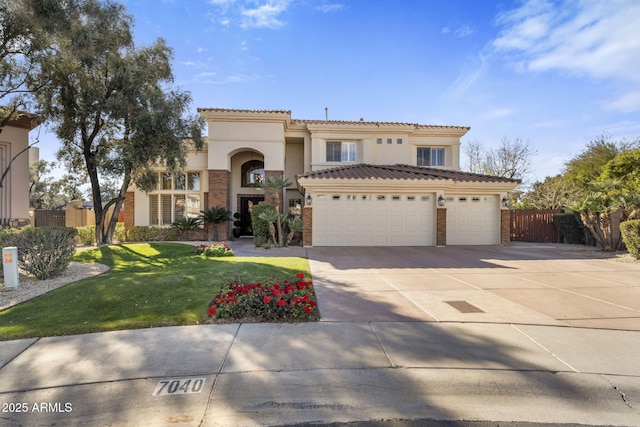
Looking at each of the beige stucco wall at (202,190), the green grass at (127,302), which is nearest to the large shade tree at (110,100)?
the beige stucco wall at (202,190)

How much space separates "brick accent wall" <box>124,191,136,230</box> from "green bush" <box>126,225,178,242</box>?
1.15m

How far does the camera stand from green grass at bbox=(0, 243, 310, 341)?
200 inches

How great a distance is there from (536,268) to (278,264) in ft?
25.8

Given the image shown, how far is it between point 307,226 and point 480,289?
9.12 m

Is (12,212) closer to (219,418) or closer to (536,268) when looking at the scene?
(219,418)

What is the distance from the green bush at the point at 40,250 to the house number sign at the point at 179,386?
720cm

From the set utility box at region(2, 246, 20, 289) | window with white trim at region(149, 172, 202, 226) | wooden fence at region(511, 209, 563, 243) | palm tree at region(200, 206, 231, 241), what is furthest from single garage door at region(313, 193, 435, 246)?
utility box at region(2, 246, 20, 289)

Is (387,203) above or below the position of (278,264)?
above

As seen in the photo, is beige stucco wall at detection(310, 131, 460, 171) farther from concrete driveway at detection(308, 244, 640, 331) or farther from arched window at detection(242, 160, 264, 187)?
concrete driveway at detection(308, 244, 640, 331)

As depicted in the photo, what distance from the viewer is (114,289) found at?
6.83m

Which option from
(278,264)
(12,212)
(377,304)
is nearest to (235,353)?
(377,304)

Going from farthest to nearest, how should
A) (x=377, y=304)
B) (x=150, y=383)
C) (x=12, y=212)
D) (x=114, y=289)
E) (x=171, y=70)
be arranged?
(x=171, y=70), (x=12, y=212), (x=114, y=289), (x=377, y=304), (x=150, y=383)

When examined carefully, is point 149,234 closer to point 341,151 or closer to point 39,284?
point 39,284

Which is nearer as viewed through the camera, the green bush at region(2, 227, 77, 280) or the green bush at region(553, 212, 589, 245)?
the green bush at region(2, 227, 77, 280)
